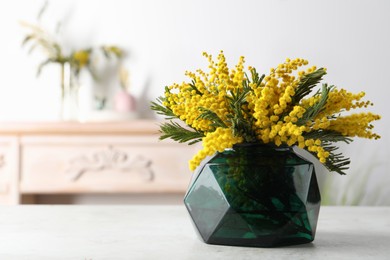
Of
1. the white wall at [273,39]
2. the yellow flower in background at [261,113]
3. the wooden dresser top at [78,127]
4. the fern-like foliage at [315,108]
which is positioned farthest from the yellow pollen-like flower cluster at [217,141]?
the white wall at [273,39]

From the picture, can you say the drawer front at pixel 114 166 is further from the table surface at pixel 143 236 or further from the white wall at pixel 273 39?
the table surface at pixel 143 236

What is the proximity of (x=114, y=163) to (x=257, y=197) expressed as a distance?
7.40 ft

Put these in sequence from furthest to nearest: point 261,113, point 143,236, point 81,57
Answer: point 81,57 < point 143,236 < point 261,113

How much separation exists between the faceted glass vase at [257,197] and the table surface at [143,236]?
0.9 inches

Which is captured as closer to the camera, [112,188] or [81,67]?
[112,188]

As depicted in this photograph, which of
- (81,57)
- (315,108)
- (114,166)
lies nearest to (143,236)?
(315,108)

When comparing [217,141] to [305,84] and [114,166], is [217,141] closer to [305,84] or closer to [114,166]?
[305,84]

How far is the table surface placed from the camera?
84 cm

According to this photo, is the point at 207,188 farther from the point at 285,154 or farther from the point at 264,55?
the point at 264,55

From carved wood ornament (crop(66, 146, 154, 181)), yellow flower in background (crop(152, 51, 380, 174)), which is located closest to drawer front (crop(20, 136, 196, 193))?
carved wood ornament (crop(66, 146, 154, 181))

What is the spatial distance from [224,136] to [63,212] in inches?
24.6

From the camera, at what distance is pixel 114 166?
304 centimetres

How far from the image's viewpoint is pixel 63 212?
1327 mm

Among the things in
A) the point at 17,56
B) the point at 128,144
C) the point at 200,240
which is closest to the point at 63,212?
the point at 200,240
